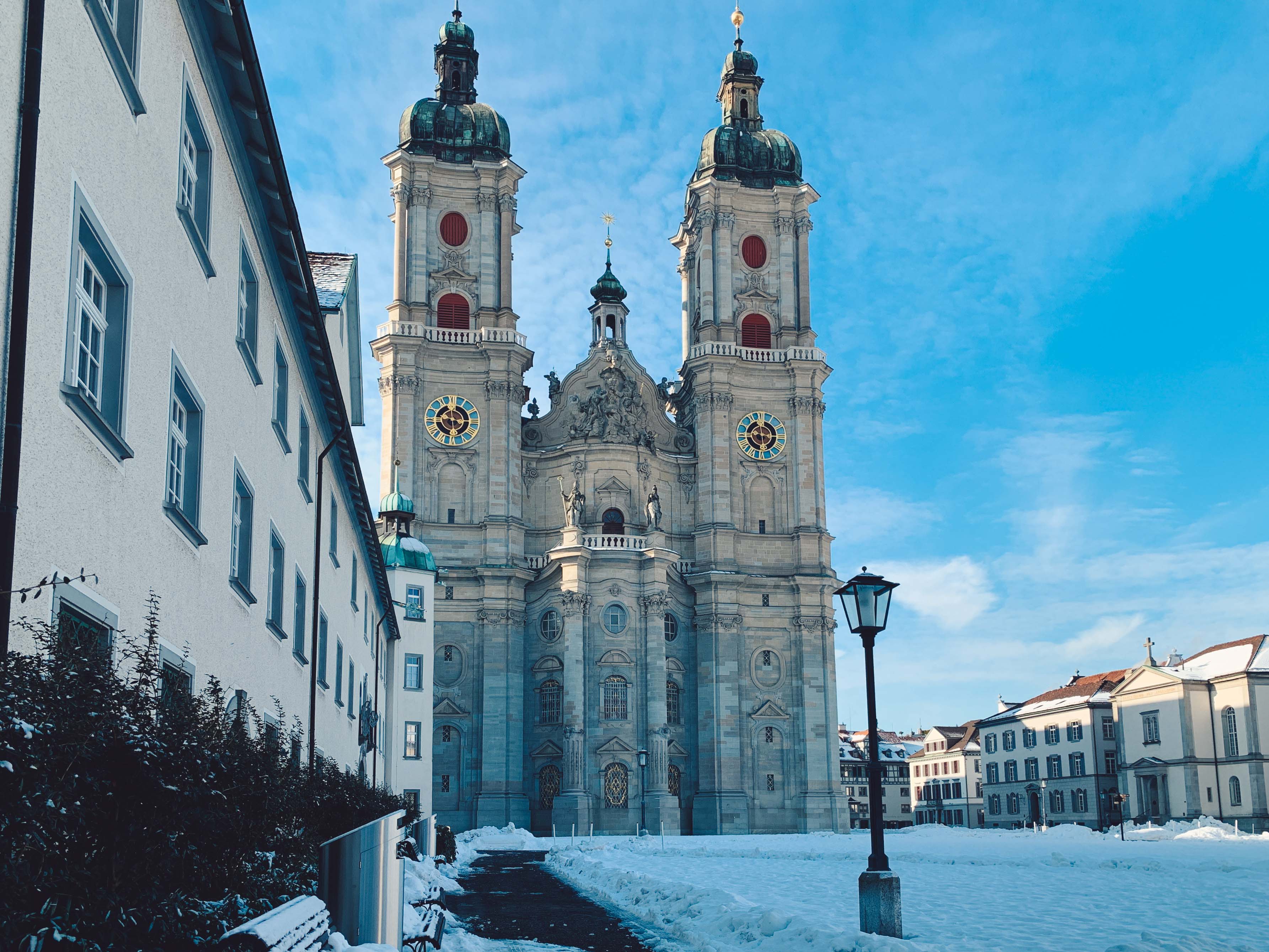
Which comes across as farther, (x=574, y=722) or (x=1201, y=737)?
(x=1201, y=737)

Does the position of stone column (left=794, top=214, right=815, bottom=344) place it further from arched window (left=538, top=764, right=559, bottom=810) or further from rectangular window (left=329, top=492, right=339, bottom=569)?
rectangular window (left=329, top=492, right=339, bottom=569)

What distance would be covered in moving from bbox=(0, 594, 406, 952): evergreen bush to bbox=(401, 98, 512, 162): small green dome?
74.7 meters

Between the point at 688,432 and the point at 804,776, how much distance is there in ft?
72.3

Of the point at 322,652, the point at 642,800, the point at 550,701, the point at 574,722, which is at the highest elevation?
the point at 550,701

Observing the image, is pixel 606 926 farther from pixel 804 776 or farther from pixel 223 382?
pixel 804 776

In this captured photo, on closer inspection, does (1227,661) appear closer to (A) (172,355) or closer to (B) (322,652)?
(B) (322,652)

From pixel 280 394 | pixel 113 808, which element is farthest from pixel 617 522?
pixel 113 808

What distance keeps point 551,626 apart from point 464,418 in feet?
43.2

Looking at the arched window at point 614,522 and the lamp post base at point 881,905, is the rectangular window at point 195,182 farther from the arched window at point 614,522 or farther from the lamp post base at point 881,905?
the arched window at point 614,522

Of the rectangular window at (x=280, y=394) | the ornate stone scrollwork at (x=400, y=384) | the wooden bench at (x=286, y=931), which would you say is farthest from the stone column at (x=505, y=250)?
the wooden bench at (x=286, y=931)

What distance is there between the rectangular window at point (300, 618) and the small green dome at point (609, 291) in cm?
6586

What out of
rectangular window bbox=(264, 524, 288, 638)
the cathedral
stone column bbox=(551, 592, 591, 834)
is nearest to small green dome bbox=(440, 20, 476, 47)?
the cathedral

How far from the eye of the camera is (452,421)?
249 ft

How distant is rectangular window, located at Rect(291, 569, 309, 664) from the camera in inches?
895
